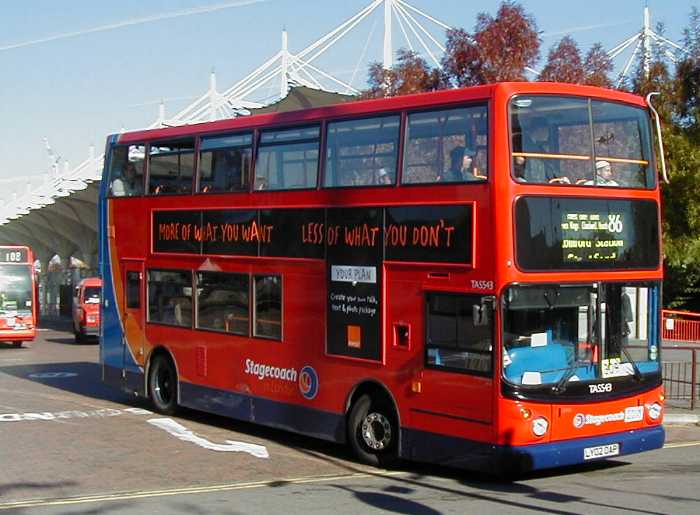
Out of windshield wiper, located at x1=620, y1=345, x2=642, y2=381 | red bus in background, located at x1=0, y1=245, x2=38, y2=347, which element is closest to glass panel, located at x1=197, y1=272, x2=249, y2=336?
windshield wiper, located at x1=620, y1=345, x2=642, y2=381

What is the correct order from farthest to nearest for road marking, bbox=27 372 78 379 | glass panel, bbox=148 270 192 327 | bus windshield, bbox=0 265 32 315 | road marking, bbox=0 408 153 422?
bus windshield, bbox=0 265 32 315 → road marking, bbox=27 372 78 379 → road marking, bbox=0 408 153 422 → glass panel, bbox=148 270 192 327

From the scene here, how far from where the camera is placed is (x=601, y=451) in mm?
11719

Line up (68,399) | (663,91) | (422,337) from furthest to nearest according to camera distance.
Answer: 1. (663,91)
2. (68,399)
3. (422,337)

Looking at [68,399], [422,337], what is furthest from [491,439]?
[68,399]

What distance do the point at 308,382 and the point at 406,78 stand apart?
33.4ft

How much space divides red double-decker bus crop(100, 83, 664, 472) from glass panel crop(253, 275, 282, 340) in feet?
0.09

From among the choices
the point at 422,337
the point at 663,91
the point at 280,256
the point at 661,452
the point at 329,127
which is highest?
the point at 663,91

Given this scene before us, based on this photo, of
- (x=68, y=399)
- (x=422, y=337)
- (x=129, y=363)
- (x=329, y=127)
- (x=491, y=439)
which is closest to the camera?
(x=491, y=439)

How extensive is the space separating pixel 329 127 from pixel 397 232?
2044 mm

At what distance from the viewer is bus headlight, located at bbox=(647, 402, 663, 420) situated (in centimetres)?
1232

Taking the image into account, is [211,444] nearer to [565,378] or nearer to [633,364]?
[565,378]

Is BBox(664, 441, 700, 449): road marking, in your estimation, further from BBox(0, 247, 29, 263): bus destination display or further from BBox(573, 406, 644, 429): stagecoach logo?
BBox(0, 247, 29, 263): bus destination display

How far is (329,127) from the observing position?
45.5ft

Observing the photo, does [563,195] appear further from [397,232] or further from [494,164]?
[397,232]
